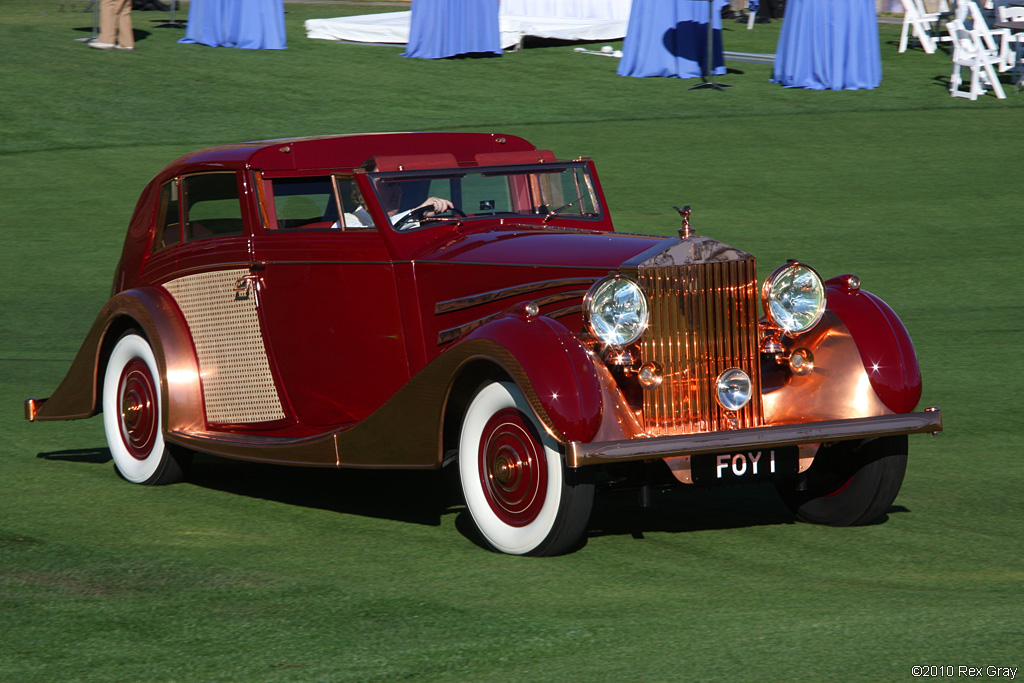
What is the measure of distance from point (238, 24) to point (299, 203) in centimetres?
1607

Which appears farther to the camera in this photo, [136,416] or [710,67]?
[710,67]

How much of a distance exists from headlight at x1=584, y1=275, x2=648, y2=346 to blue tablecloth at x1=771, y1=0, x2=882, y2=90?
48.9 ft

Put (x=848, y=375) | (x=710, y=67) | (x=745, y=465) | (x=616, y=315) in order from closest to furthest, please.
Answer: (x=616, y=315)
(x=745, y=465)
(x=848, y=375)
(x=710, y=67)

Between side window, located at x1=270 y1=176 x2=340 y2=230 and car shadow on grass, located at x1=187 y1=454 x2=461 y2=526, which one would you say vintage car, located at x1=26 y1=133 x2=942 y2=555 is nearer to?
side window, located at x1=270 y1=176 x2=340 y2=230

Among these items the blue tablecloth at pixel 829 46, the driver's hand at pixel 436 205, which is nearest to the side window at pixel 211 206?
the driver's hand at pixel 436 205

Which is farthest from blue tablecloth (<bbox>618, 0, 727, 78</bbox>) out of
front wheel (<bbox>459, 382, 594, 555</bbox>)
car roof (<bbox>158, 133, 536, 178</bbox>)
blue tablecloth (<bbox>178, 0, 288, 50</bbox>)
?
front wheel (<bbox>459, 382, 594, 555</bbox>)

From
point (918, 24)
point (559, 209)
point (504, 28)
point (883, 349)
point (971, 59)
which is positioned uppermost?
point (504, 28)

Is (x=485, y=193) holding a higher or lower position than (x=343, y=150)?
lower

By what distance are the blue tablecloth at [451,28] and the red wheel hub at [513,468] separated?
55.5 feet

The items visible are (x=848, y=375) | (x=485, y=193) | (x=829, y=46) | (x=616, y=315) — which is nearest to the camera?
(x=616, y=315)

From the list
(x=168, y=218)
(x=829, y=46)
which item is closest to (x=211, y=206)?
(x=168, y=218)

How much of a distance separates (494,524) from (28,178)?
11.4 metres

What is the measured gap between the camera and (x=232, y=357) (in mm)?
6164

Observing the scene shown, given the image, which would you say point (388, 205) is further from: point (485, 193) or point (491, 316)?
point (491, 316)
